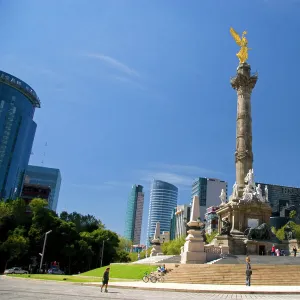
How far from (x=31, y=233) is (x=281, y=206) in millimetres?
97732

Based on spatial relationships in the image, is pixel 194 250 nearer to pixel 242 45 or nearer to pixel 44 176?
pixel 242 45

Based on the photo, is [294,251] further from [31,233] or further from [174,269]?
[31,233]

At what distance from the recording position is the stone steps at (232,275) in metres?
22.4

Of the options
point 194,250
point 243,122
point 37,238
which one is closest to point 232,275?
point 194,250

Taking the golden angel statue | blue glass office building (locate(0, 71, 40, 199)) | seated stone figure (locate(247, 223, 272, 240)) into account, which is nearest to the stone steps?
seated stone figure (locate(247, 223, 272, 240))

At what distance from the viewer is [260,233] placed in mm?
37531

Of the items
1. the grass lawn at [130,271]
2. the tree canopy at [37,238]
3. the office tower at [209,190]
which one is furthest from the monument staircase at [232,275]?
the office tower at [209,190]

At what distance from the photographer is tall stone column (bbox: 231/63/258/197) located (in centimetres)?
4388

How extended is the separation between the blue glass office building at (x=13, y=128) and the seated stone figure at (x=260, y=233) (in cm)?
9203

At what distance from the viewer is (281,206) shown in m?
123

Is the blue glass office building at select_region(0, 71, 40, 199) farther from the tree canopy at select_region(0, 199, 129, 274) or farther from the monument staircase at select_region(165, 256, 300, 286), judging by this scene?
the monument staircase at select_region(165, 256, 300, 286)

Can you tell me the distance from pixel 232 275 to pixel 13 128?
106641 millimetres

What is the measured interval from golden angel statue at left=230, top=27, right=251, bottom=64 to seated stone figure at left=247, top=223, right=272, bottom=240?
25095 millimetres

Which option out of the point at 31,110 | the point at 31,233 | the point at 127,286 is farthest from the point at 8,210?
the point at 31,110
